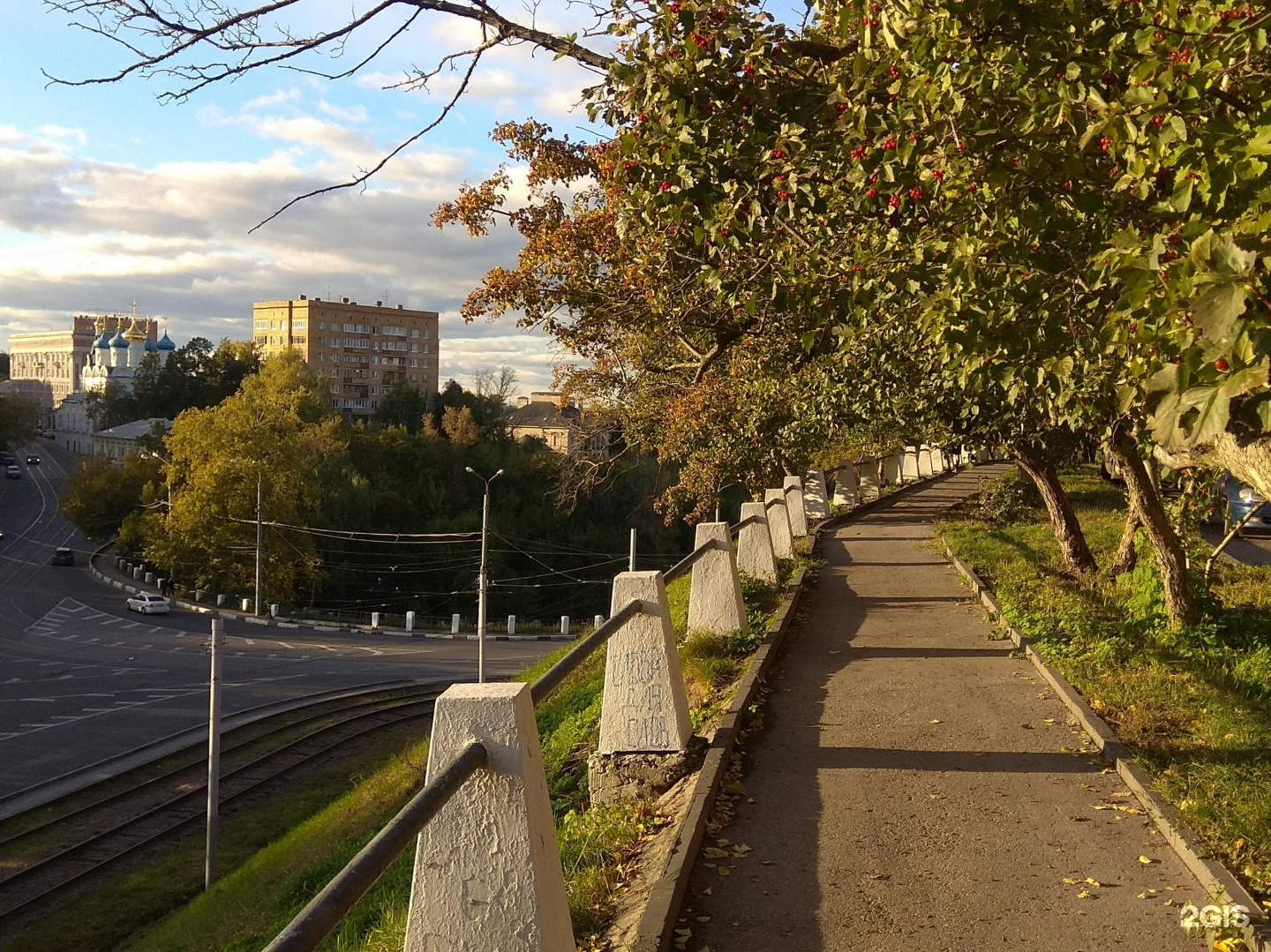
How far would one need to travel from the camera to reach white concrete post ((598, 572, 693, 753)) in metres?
6.09

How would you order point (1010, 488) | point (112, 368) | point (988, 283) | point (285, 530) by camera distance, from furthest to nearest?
point (112, 368), point (285, 530), point (1010, 488), point (988, 283)

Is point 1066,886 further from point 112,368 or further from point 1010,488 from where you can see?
point 112,368

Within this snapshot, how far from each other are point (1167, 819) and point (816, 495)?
24.3 metres

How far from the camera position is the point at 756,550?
43.9 feet

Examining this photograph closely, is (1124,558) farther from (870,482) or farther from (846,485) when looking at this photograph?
(870,482)

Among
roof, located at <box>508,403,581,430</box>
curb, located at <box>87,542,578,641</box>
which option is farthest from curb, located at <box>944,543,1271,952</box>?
roof, located at <box>508,403,581,430</box>

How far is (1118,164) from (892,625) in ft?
21.4

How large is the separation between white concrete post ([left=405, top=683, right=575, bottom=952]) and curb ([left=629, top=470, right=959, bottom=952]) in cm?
92

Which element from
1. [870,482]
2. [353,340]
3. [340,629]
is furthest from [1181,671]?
[353,340]

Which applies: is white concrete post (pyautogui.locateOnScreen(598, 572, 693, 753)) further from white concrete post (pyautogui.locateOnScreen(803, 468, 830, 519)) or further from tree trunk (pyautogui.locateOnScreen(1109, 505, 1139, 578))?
white concrete post (pyautogui.locateOnScreen(803, 468, 830, 519))

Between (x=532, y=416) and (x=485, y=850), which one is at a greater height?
(x=532, y=416)

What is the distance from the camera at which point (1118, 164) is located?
18.4 ft

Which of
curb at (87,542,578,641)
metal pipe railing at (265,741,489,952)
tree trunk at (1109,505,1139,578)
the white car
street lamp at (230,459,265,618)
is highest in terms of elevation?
metal pipe railing at (265,741,489,952)

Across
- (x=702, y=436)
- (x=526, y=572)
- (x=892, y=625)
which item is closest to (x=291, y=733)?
(x=702, y=436)
